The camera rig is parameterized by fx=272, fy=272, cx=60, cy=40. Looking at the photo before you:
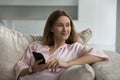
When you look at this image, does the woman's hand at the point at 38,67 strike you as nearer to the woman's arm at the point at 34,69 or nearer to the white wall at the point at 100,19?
the woman's arm at the point at 34,69

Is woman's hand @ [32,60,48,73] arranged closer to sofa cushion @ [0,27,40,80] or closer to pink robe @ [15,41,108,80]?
pink robe @ [15,41,108,80]

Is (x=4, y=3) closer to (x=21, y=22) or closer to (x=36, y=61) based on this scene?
(x=21, y=22)

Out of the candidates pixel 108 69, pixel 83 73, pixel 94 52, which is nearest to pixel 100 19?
pixel 94 52

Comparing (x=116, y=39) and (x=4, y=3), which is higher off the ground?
(x=4, y=3)

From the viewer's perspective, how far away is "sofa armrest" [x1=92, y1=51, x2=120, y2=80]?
132 centimetres

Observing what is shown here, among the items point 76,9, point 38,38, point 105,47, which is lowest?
point 105,47

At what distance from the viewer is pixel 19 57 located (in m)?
1.83

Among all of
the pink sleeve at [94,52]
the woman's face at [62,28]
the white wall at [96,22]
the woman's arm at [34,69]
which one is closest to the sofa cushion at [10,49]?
the woman's arm at [34,69]

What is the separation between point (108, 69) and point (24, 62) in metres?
0.60

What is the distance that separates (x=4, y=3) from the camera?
275cm

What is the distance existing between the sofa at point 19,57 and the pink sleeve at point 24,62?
1.5 inches

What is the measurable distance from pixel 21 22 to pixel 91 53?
1.24 meters

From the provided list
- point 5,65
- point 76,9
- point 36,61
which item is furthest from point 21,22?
point 36,61

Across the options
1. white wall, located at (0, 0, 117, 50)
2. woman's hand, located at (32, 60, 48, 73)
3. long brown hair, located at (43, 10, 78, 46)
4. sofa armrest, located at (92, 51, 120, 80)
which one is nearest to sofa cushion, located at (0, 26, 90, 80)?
long brown hair, located at (43, 10, 78, 46)
